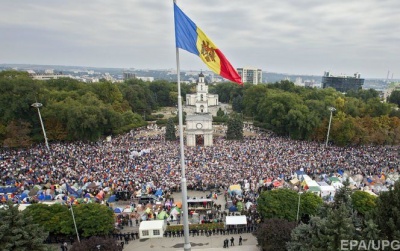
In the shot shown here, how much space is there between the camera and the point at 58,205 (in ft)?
62.5

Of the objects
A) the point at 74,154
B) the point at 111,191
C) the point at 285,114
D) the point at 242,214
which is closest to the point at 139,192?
the point at 111,191

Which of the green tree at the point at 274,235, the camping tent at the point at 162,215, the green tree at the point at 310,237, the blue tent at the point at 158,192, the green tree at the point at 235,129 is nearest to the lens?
the green tree at the point at 310,237

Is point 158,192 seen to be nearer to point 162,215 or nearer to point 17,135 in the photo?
point 162,215

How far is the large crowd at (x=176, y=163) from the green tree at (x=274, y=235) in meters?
8.92

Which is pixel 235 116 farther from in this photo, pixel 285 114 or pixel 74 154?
pixel 74 154

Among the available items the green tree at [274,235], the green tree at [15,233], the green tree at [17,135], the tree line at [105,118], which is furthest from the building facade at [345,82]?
the green tree at [15,233]

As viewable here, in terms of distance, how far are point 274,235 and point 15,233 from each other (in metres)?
14.0

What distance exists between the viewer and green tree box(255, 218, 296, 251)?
1656 centimetres

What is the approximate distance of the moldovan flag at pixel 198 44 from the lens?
8352 millimetres

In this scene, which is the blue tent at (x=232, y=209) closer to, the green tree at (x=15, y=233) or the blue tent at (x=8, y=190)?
the green tree at (x=15, y=233)

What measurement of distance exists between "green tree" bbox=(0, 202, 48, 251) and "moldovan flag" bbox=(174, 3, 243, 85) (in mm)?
12433

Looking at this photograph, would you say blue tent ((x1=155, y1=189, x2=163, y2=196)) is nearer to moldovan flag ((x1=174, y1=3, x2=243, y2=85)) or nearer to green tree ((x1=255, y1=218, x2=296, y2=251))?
green tree ((x1=255, y1=218, x2=296, y2=251))

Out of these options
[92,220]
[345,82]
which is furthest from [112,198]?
[345,82]

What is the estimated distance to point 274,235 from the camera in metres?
16.7
